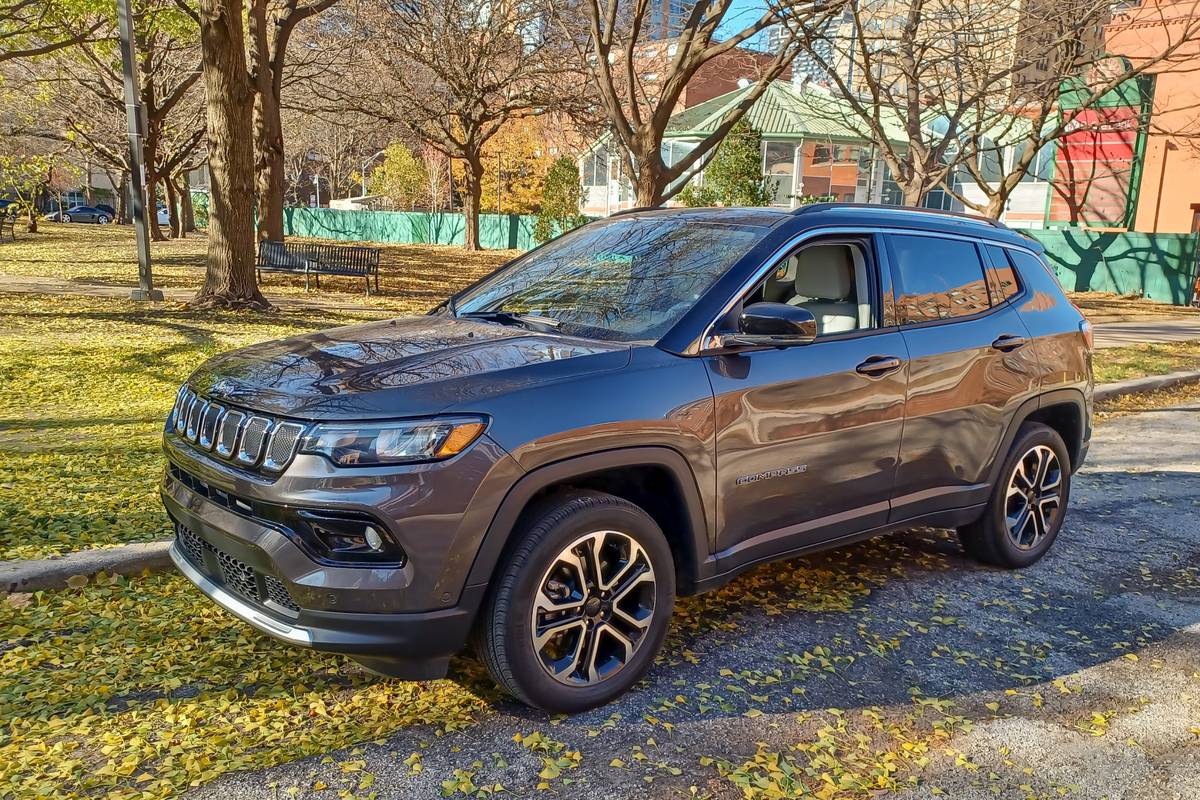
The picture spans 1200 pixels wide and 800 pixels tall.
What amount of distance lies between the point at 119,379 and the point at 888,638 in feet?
25.9

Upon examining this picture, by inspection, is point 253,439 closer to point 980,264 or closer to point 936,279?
point 936,279

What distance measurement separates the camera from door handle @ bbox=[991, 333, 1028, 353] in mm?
4797

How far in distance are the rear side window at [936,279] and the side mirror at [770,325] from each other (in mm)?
1005

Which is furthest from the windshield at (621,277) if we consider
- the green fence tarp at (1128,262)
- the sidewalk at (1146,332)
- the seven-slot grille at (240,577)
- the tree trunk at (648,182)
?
the green fence tarp at (1128,262)

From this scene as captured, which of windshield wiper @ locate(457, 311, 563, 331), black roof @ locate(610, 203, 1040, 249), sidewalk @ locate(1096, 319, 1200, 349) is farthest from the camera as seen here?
sidewalk @ locate(1096, 319, 1200, 349)

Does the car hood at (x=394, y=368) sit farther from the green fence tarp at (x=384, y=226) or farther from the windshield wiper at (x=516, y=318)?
the green fence tarp at (x=384, y=226)

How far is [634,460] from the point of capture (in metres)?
3.35

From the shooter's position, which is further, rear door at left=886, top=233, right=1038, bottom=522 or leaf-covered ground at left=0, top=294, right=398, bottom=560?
leaf-covered ground at left=0, top=294, right=398, bottom=560

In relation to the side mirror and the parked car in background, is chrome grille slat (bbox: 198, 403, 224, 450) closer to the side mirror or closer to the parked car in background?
the side mirror

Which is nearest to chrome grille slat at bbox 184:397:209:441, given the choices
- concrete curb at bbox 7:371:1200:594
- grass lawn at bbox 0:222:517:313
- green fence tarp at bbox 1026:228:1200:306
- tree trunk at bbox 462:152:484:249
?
concrete curb at bbox 7:371:1200:594

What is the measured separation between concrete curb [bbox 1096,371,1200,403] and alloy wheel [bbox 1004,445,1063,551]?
6133 millimetres

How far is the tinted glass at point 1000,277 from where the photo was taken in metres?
4.98

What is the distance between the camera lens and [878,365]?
4.19 m

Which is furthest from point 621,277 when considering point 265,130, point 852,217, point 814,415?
point 265,130
